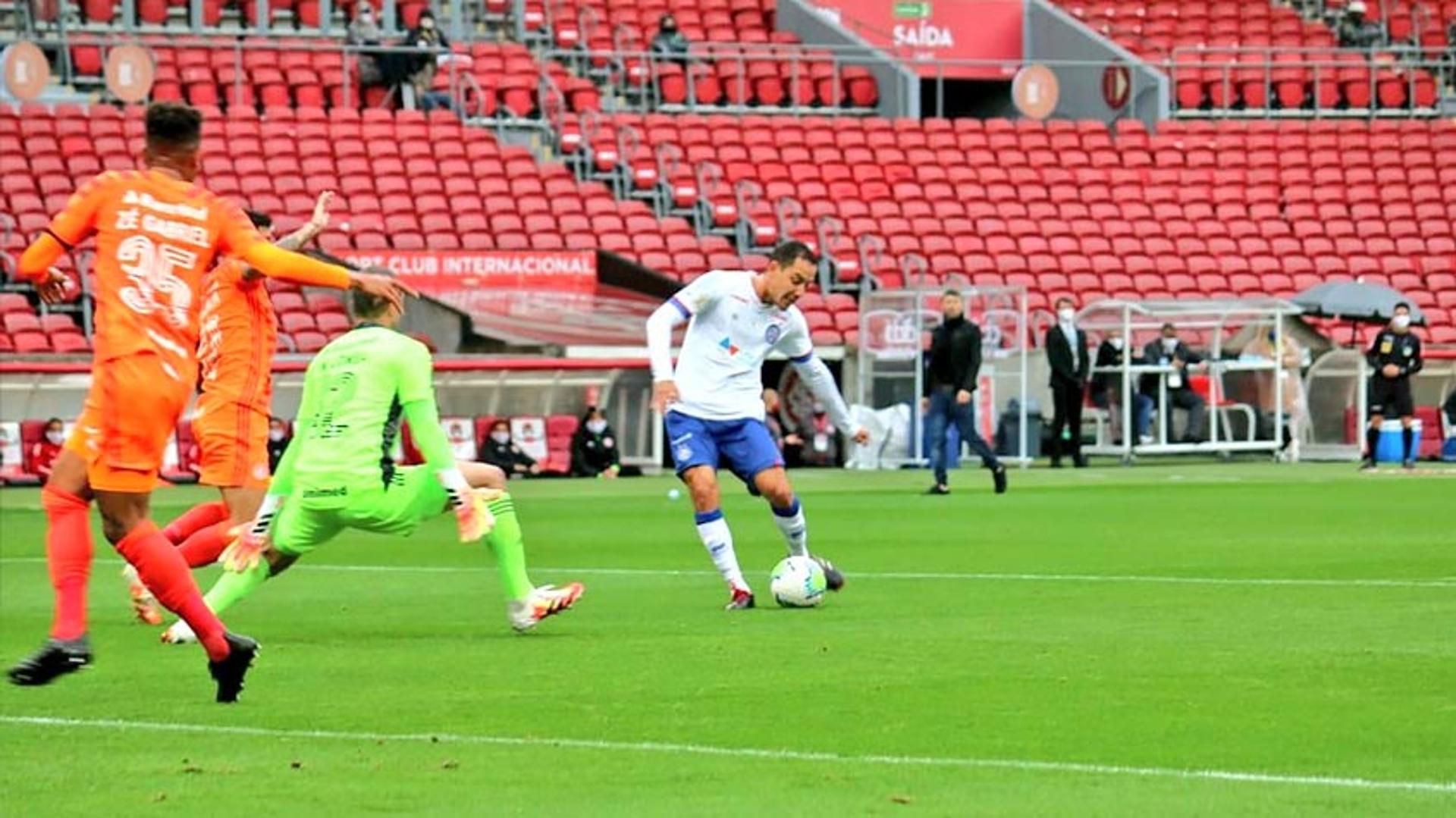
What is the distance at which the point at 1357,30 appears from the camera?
51250mm

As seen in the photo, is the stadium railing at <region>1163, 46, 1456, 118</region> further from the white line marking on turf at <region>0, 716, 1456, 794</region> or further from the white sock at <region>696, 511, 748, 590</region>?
the white line marking on turf at <region>0, 716, 1456, 794</region>

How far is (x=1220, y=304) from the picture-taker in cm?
3794

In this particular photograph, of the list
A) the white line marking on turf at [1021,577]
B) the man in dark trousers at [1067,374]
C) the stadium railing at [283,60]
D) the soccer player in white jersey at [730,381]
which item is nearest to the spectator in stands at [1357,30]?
the stadium railing at [283,60]

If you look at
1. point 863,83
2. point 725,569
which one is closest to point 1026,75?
point 863,83

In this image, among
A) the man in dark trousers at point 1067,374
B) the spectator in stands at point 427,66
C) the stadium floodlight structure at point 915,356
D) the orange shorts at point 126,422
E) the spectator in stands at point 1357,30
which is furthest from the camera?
the spectator in stands at point 1357,30

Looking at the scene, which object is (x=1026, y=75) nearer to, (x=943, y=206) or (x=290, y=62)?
(x=943, y=206)

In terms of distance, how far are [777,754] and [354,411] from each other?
4.30 meters

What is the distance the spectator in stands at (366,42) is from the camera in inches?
1706

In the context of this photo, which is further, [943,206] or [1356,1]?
[1356,1]

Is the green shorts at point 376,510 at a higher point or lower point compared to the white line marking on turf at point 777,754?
higher

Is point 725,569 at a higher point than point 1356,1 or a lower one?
lower

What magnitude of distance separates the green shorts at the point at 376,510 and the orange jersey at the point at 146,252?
7.94 ft

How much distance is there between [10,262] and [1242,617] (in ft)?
82.3

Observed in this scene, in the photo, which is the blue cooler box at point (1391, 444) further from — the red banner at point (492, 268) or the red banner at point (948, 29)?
the red banner at point (948, 29)
